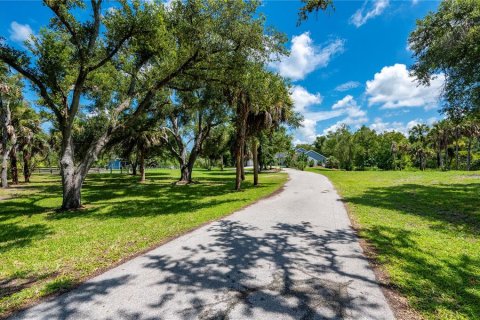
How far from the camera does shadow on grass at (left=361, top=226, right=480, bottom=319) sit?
10.5 feet

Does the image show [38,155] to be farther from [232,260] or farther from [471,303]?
[471,303]

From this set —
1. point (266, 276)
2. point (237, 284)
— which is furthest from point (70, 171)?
point (266, 276)

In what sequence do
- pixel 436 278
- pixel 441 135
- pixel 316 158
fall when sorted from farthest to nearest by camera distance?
pixel 316 158
pixel 441 135
pixel 436 278

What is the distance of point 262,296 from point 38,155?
33590 mm

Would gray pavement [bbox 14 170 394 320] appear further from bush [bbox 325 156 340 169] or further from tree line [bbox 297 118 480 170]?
bush [bbox 325 156 340 169]

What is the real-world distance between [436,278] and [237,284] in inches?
124

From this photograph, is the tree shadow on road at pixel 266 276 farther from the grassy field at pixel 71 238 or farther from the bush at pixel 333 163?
the bush at pixel 333 163

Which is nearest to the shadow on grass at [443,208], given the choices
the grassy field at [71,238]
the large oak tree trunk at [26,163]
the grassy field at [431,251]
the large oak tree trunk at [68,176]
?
the grassy field at [431,251]

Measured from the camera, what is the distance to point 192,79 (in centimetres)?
1239

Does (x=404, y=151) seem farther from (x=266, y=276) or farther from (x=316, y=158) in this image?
(x=266, y=276)

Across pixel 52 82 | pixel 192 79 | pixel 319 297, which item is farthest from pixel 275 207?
pixel 52 82

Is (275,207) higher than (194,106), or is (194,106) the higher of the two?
(194,106)

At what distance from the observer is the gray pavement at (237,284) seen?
3076mm

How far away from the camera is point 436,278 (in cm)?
391
